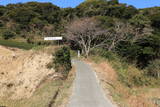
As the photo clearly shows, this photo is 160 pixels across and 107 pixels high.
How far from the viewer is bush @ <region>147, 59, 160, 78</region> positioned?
28.8 m

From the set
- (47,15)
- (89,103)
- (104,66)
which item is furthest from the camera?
(47,15)

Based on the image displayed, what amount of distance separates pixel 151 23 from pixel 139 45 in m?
6.46

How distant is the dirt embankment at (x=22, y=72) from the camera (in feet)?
36.3

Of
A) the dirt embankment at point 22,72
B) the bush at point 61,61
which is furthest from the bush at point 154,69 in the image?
the dirt embankment at point 22,72

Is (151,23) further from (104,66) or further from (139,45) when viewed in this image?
(104,66)

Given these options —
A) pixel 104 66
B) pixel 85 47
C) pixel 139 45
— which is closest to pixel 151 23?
pixel 139 45

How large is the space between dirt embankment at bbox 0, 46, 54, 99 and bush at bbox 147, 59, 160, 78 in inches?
830

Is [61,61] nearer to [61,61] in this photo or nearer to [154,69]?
[61,61]

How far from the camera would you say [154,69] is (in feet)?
95.3

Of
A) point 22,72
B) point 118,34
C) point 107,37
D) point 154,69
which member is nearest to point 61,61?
point 22,72

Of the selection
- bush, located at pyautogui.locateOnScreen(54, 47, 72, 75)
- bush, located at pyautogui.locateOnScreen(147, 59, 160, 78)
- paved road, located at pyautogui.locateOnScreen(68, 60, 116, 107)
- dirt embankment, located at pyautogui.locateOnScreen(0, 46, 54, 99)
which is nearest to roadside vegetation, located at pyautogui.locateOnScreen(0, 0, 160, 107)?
bush, located at pyautogui.locateOnScreen(147, 59, 160, 78)

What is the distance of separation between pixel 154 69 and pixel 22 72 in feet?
75.9

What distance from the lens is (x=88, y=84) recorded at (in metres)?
10.1

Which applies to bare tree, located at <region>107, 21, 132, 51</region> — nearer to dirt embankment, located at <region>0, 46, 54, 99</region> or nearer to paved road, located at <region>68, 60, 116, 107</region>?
dirt embankment, located at <region>0, 46, 54, 99</region>
